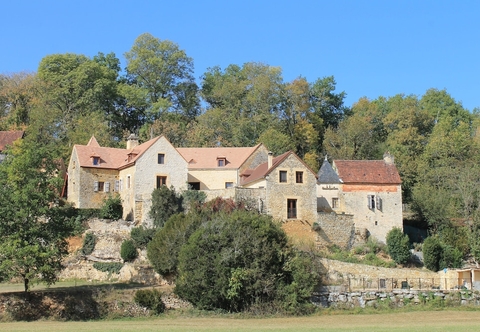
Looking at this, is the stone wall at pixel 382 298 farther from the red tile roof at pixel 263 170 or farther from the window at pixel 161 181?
the window at pixel 161 181

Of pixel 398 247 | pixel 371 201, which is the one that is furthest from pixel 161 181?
pixel 398 247

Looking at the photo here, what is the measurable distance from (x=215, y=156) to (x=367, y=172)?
12600mm

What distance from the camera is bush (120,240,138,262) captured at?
42.0 metres

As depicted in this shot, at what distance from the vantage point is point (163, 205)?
150 feet

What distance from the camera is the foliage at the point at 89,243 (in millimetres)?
43094

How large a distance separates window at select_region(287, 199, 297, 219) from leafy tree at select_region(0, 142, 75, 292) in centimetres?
1688

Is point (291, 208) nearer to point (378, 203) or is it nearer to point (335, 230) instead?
point (335, 230)

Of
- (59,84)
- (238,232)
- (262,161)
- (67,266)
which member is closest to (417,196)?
(262,161)

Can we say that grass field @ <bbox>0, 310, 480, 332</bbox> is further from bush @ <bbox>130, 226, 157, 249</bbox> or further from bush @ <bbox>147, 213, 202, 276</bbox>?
bush @ <bbox>130, 226, 157, 249</bbox>

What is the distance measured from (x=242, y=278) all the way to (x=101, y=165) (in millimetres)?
21062

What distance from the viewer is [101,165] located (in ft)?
168

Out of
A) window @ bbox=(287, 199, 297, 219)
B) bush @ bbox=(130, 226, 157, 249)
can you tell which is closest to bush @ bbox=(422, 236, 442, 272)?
window @ bbox=(287, 199, 297, 219)

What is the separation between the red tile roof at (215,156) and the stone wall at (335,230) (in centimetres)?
917

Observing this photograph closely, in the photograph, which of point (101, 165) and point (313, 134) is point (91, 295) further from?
point (313, 134)
